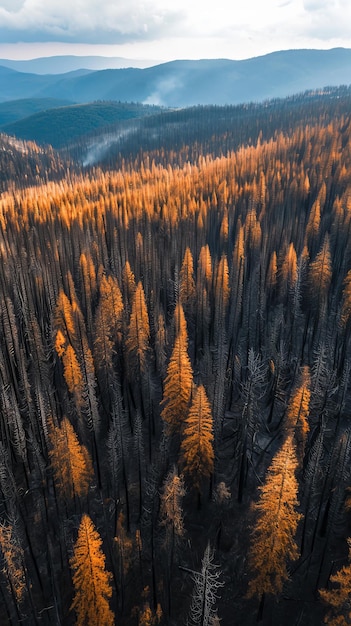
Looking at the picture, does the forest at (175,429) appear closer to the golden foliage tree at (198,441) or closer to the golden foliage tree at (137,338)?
the golden foliage tree at (198,441)

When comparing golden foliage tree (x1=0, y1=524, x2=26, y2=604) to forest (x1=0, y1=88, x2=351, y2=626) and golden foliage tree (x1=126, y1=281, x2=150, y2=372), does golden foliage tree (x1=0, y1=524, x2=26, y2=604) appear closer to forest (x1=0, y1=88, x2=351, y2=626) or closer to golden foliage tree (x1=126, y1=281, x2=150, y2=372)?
forest (x1=0, y1=88, x2=351, y2=626)

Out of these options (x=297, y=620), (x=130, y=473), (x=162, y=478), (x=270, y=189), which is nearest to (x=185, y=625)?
(x=297, y=620)

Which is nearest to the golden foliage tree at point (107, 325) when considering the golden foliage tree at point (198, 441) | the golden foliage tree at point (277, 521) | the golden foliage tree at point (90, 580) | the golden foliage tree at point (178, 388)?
the golden foliage tree at point (178, 388)

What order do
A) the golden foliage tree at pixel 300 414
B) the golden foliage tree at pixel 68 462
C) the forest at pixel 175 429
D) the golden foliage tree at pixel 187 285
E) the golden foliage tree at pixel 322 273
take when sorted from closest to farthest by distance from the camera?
the forest at pixel 175 429 < the golden foliage tree at pixel 68 462 < the golden foliage tree at pixel 300 414 < the golden foliage tree at pixel 322 273 < the golden foliage tree at pixel 187 285

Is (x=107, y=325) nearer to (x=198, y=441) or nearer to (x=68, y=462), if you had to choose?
(x=68, y=462)

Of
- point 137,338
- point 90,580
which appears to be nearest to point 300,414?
point 90,580

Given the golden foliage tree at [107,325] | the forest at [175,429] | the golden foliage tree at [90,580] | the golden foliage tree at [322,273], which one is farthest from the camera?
the golden foliage tree at [322,273]

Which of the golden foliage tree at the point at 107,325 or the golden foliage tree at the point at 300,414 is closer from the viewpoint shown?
Result: the golden foliage tree at the point at 300,414
